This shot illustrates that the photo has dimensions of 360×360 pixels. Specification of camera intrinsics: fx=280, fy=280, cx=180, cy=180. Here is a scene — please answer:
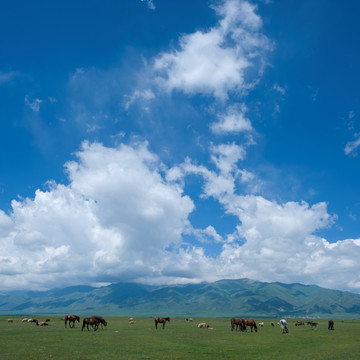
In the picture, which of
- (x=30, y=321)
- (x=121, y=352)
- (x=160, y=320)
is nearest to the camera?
(x=121, y=352)

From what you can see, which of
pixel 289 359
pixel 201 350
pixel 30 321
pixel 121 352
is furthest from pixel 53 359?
pixel 30 321

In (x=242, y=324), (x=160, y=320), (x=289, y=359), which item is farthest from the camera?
(x=160, y=320)

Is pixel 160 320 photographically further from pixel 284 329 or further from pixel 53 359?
pixel 53 359

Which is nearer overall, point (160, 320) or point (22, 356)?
point (22, 356)

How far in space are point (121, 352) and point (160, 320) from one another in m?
39.9

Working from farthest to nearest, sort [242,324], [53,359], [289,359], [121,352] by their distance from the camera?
[242,324], [121,352], [289,359], [53,359]

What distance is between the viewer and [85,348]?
31656 mm

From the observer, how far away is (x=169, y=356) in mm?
27984

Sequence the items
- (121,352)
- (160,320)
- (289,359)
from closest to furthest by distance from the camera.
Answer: (289,359) → (121,352) → (160,320)

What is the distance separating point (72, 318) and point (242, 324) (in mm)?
38505

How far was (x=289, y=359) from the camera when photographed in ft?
89.6

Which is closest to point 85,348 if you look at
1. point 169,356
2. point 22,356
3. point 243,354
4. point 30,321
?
point 22,356

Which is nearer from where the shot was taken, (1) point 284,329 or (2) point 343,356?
(2) point 343,356

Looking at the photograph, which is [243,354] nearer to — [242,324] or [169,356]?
[169,356]
